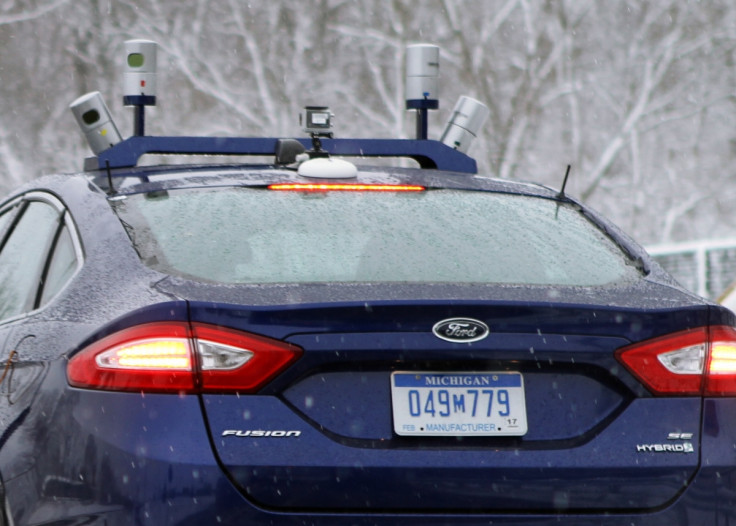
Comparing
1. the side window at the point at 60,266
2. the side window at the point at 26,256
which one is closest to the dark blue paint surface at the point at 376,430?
the side window at the point at 60,266

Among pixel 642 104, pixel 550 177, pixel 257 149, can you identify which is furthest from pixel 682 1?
pixel 257 149

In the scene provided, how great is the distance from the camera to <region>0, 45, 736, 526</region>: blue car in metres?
3.34

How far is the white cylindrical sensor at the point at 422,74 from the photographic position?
22.1ft

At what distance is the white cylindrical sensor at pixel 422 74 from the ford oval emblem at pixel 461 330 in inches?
131

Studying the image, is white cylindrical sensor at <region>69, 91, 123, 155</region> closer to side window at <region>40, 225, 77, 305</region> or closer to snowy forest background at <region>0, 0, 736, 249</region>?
side window at <region>40, 225, 77, 305</region>

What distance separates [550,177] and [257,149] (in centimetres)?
3641

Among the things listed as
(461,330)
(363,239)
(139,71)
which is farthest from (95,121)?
(461,330)

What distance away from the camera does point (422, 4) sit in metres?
41.6

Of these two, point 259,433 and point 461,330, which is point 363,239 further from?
point 259,433

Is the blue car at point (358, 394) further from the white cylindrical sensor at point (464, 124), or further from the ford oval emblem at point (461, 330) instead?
the white cylindrical sensor at point (464, 124)

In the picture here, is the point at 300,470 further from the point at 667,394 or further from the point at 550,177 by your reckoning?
the point at 550,177

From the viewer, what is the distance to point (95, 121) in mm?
6215

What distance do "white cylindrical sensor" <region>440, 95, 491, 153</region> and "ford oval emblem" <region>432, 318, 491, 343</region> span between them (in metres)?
3.08

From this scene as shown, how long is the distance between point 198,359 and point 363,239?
2.48 ft
